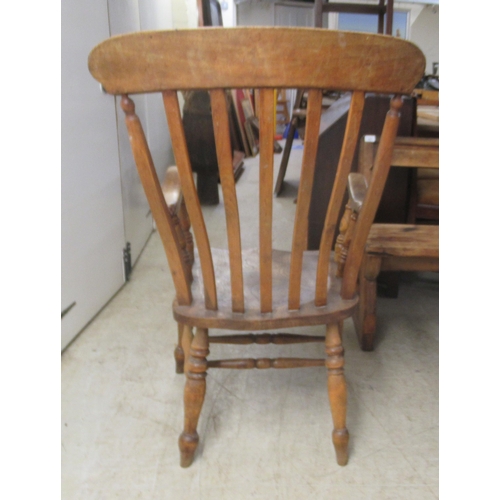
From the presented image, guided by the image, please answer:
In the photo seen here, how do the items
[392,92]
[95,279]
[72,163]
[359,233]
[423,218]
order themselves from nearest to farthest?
1. [392,92]
2. [359,233]
3. [72,163]
4. [95,279]
5. [423,218]

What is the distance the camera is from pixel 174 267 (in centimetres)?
98

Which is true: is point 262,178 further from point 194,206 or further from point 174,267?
point 174,267

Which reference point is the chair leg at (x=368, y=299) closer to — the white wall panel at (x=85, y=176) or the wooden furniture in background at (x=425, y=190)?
the wooden furniture in background at (x=425, y=190)

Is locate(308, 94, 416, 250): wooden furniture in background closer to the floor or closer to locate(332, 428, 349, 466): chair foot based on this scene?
the floor

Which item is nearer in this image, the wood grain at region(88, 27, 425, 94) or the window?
the wood grain at region(88, 27, 425, 94)

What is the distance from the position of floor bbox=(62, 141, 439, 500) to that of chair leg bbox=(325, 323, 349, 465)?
3.1 inches

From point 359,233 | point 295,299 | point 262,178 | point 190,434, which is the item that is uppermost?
point 262,178

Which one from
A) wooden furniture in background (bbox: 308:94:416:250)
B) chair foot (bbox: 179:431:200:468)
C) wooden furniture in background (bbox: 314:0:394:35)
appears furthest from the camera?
wooden furniture in background (bbox: 314:0:394:35)

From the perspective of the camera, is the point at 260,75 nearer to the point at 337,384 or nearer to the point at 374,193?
the point at 374,193

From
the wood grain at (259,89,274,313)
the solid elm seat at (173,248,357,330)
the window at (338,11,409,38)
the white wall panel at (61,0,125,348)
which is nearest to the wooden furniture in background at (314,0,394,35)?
the white wall panel at (61,0,125,348)

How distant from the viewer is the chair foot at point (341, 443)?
1107mm

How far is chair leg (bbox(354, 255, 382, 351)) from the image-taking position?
1.50 metres

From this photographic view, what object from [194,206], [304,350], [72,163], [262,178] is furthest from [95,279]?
[262,178]

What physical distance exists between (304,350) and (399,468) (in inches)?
22.2
